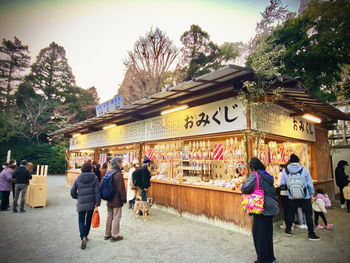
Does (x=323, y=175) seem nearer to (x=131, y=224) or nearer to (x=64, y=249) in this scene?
(x=131, y=224)

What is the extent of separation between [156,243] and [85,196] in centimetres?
188

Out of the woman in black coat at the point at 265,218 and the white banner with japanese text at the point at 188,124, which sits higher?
the white banner with japanese text at the point at 188,124

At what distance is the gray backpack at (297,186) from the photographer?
15.2 ft

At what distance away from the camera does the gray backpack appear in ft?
15.2

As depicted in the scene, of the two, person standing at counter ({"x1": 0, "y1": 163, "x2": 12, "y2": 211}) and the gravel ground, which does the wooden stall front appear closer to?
the gravel ground

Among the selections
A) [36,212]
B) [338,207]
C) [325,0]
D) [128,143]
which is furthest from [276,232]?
[36,212]

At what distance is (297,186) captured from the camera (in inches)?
184

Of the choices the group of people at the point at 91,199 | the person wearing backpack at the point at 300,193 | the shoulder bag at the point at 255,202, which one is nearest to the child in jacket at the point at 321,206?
the person wearing backpack at the point at 300,193

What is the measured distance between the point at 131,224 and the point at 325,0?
7940 millimetres

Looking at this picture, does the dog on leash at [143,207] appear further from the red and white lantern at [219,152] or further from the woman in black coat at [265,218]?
the woman in black coat at [265,218]

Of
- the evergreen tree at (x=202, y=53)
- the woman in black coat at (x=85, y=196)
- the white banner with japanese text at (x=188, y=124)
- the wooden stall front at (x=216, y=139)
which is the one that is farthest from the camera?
the evergreen tree at (x=202, y=53)

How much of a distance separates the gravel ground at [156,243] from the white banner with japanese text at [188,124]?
286 cm

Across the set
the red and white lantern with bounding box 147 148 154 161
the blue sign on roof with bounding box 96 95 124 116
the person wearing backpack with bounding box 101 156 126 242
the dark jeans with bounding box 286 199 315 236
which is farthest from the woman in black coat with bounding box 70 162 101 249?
the blue sign on roof with bounding box 96 95 124 116

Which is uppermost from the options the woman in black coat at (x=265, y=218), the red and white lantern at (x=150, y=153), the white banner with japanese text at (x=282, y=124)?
the white banner with japanese text at (x=282, y=124)
